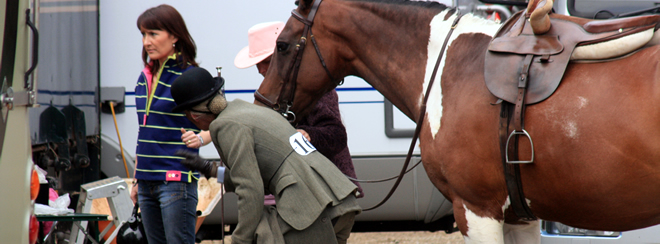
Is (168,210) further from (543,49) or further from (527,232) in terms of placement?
(543,49)

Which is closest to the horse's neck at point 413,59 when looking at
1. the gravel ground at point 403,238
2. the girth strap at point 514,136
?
the girth strap at point 514,136

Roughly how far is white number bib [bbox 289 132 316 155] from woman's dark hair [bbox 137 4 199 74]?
950 millimetres

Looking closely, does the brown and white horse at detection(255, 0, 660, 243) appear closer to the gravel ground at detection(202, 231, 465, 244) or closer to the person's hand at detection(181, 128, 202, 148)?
the person's hand at detection(181, 128, 202, 148)

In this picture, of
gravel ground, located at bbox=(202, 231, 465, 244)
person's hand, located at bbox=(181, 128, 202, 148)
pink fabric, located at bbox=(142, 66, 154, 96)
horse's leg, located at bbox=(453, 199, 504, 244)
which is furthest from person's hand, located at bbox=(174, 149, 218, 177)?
gravel ground, located at bbox=(202, 231, 465, 244)

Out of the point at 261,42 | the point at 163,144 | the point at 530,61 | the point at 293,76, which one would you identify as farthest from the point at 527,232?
the point at 163,144

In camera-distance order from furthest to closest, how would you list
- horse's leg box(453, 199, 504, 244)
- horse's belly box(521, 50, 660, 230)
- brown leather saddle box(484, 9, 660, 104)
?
horse's leg box(453, 199, 504, 244), brown leather saddle box(484, 9, 660, 104), horse's belly box(521, 50, 660, 230)

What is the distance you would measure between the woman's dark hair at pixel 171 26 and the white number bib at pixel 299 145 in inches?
37.4

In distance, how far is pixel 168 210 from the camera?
2.74 metres

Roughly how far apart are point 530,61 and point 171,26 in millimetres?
1783

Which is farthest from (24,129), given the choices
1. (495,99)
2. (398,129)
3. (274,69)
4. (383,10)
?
(398,129)

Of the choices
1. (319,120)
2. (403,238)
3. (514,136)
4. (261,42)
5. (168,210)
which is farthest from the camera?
(403,238)

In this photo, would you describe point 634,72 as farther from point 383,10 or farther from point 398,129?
point 398,129

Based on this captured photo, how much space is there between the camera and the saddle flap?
2049mm

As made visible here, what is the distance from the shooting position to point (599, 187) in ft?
6.38
